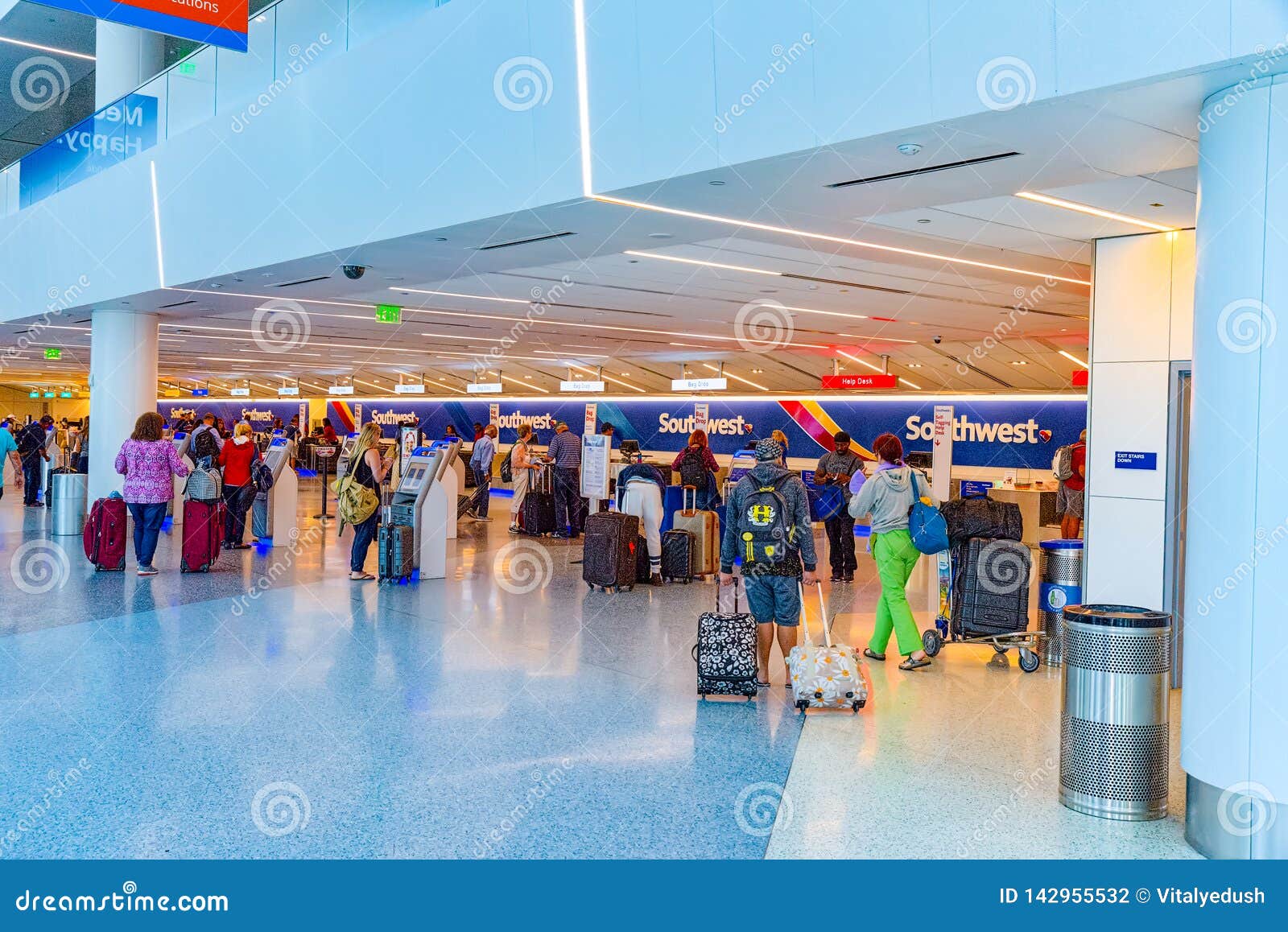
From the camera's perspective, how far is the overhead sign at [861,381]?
2044 centimetres

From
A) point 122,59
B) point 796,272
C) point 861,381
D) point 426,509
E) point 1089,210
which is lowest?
point 426,509

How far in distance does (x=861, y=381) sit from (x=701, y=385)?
4.50m

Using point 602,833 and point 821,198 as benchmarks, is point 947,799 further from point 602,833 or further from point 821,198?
point 821,198

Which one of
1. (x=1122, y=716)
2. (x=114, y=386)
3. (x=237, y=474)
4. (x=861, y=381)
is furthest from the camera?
(x=861, y=381)

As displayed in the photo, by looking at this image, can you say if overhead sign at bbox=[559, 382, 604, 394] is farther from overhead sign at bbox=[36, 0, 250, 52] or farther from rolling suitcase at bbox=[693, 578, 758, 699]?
rolling suitcase at bbox=[693, 578, 758, 699]

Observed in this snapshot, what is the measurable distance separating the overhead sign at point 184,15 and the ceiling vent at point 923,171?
168 inches

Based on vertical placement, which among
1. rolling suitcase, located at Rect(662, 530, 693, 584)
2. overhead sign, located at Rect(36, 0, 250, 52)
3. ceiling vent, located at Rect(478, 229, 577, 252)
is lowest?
rolling suitcase, located at Rect(662, 530, 693, 584)

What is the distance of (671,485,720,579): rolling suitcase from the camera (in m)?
12.1

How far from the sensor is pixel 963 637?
26.8 feet

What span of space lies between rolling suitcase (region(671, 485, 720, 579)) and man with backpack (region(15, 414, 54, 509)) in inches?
554

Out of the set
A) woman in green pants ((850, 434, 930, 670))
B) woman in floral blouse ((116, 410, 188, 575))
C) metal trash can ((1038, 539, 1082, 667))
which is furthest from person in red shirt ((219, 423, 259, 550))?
metal trash can ((1038, 539, 1082, 667))

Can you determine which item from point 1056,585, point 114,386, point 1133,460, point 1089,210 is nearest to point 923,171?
point 1089,210

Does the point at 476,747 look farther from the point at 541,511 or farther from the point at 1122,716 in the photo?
the point at 541,511

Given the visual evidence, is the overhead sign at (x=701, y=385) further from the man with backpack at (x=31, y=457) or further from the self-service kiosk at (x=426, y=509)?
the man with backpack at (x=31, y=457)
